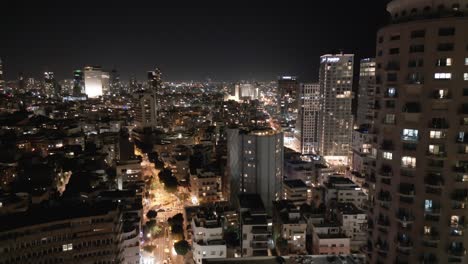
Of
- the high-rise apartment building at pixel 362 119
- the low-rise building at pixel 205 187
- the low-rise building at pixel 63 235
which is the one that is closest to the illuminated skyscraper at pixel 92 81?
the high-rise apartment building at pixel 362 119

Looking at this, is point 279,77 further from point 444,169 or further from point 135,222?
point 444,169

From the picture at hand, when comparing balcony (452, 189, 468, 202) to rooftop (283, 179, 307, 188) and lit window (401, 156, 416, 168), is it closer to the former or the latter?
lit window (401, 156, 416, 168)

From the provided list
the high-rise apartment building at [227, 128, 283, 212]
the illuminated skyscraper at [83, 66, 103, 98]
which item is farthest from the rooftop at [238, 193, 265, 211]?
the illuminated skyscraper at [83, 66, 103, 98]

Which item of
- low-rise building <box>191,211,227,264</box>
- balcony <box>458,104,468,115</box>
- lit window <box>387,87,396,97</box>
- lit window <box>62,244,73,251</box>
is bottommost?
low-rise building <box>191,211,227,264</box>

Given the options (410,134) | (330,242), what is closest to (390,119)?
(410,134)

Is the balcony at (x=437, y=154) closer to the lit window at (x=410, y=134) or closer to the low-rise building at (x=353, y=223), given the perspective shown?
the lit window at (x=410, y=134)

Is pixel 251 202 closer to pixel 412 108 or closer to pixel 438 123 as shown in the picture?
pixel 412 108
